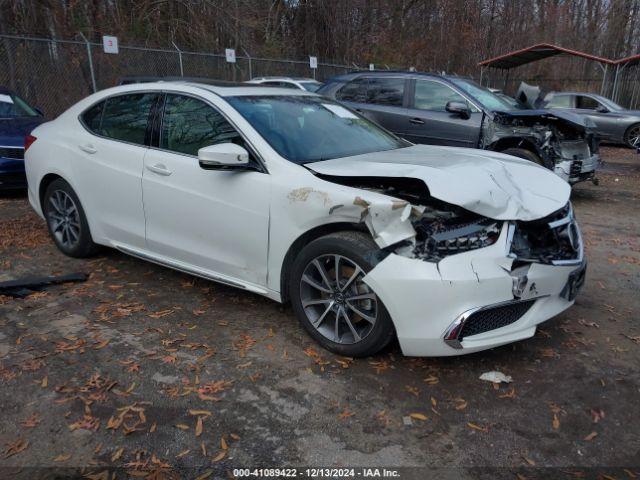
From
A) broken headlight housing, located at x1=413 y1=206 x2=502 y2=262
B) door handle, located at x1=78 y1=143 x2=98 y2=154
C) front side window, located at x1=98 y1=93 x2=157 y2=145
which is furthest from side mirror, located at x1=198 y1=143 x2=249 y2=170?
door handle, located at x1=78 y1=143 x2=98 y2=154

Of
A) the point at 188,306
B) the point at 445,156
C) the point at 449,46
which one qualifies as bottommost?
the point at 188,306

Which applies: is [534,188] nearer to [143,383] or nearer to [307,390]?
[307,390]

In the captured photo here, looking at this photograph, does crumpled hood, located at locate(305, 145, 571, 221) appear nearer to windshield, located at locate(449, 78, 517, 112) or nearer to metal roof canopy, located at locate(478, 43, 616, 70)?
windshield, located at locate(449, 78, 517, 112)

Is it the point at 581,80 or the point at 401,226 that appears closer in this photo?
the point at 401,226

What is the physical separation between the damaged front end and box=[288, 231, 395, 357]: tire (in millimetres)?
5112

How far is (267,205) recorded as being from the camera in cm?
346

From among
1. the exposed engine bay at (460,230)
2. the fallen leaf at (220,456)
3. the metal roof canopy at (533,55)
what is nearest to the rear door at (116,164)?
the exposed engine bay at (460,230)

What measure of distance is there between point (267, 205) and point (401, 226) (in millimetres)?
957

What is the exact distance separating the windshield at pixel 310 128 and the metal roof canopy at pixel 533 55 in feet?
47.6

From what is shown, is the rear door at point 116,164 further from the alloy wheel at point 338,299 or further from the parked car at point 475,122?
the parked car at point 475,122

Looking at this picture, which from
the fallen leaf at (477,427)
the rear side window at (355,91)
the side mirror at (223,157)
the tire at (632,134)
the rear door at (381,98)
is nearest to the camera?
the fallen leaf at (477,427)

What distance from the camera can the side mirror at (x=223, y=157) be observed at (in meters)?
3.43

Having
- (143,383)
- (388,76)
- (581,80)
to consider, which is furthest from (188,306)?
(581,80)

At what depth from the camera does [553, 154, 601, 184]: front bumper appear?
7.67m
